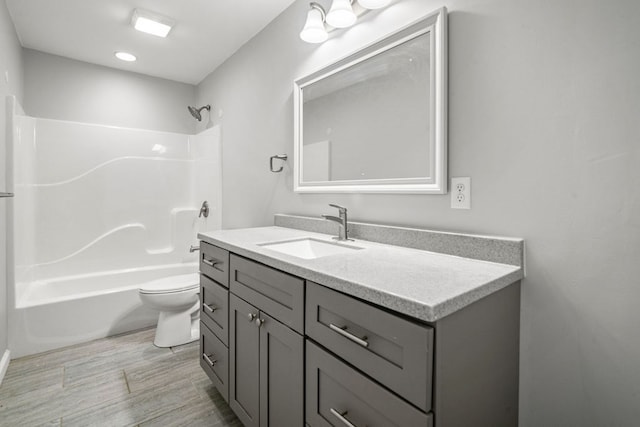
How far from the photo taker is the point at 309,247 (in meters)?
1.72

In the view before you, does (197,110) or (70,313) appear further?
(197,110)

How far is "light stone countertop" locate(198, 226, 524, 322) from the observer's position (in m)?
0.74

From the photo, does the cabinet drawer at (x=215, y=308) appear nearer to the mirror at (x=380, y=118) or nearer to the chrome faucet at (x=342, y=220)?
the chrome faucet at (x=342, y=220)

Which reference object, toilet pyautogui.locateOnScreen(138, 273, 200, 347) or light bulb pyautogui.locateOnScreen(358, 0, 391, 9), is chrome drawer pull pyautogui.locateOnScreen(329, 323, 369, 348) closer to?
light bulb pyautogui.locateOnScreen(358, 0, 391, 9)

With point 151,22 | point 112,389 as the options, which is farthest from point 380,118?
point 112,389

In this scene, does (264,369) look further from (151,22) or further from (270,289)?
(151,22)

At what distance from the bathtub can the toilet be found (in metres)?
0.38

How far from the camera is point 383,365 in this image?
2.57 feet

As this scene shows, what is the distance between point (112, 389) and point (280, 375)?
1302mm

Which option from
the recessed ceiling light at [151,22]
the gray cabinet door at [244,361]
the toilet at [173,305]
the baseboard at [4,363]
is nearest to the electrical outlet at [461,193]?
the gray cabinet door at [244,361]

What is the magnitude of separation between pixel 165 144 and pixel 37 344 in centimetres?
200

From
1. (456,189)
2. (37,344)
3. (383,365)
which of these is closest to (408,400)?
(383,365)

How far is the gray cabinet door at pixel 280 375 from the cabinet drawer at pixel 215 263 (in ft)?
1.22

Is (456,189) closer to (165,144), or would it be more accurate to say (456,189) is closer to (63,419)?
(63,419)
